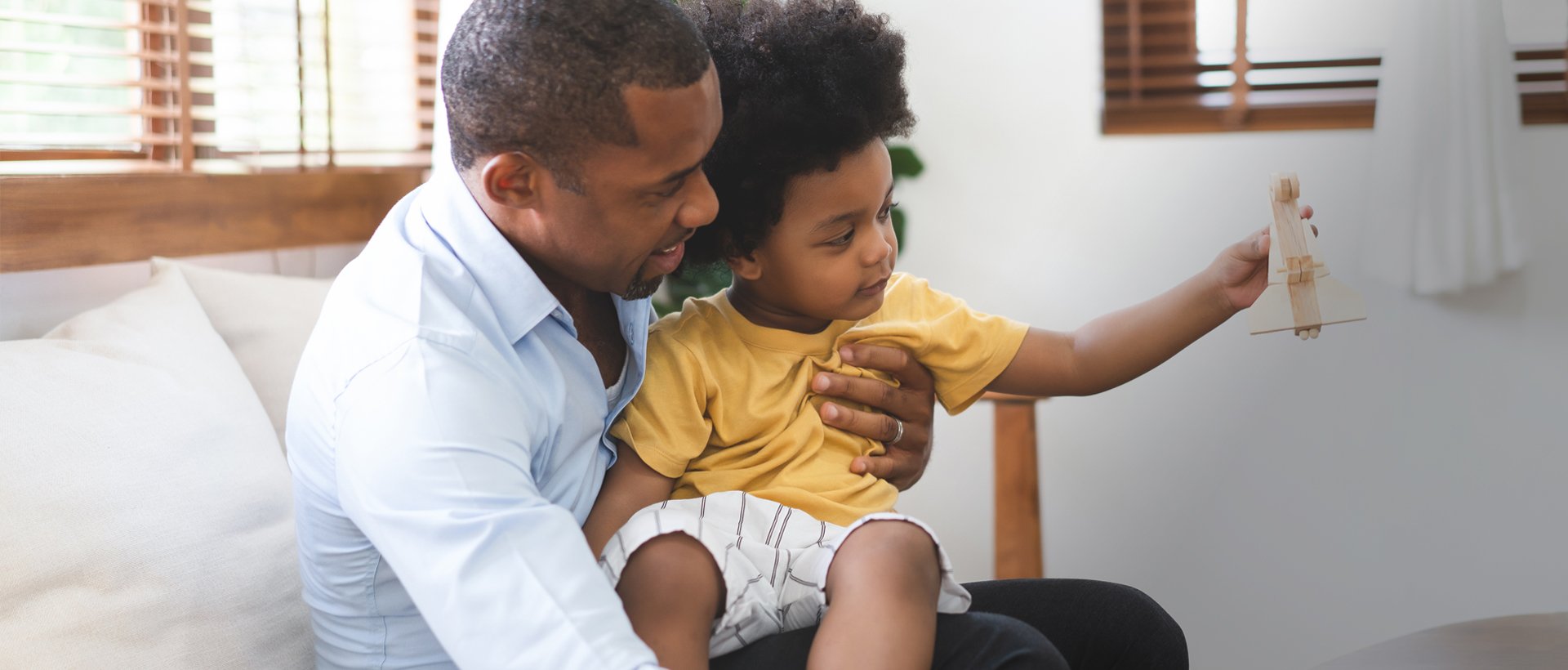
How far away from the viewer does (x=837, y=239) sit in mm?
1021

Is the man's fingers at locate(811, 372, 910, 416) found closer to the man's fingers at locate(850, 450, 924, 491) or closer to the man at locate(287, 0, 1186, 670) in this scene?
the man's fingers at locate(850, 450, 924, 491)

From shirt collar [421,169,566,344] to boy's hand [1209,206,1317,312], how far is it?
26.2 inches

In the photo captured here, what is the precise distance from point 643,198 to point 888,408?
389 millimetres

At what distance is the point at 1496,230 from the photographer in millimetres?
1312

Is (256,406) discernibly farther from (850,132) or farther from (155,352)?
(850,132)

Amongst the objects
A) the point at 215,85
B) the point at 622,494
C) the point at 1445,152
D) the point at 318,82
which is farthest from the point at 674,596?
the point at 318,82

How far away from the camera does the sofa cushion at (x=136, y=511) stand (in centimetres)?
95

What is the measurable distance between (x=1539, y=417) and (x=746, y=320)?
107cm

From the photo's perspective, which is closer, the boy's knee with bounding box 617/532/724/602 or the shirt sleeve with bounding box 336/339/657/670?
the shirt sleeve with bounding box 336/339/657/670

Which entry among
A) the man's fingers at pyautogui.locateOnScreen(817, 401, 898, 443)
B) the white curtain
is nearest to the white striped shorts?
the man's fingers at pyautogui.locateOnScreen(817, 401, 898, 443)

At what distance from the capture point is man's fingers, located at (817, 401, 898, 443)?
1045mm

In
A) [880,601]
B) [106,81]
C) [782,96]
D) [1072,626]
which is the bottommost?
[1072,626]

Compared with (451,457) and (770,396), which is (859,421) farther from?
(451,457)

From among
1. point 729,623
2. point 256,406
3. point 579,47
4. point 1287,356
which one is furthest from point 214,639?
point 1287,356
